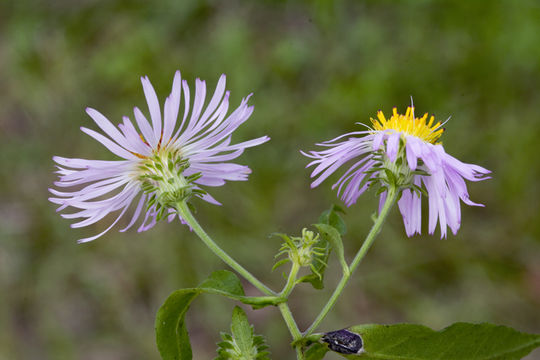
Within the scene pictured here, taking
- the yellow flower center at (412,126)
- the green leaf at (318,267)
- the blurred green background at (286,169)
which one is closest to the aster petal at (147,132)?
the green leaf at (318,267)

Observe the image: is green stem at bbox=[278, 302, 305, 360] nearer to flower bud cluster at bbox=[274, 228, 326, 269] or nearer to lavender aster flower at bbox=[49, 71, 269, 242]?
flower bud cluster at bbox=[274, 228, 326, 269]

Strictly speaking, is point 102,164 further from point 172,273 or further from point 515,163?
point 515,163

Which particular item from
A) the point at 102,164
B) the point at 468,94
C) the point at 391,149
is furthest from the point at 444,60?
the point at 102,164

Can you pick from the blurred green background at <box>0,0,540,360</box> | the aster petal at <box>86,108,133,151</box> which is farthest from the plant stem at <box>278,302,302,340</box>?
the blurred green background at <box>0,0,540,360</box>

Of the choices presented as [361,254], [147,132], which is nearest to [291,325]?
[361,254]

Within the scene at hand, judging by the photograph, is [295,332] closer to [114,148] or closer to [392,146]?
[392,146]

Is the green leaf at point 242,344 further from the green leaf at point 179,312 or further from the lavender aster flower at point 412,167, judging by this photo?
the lavender aster flower at point 412,167

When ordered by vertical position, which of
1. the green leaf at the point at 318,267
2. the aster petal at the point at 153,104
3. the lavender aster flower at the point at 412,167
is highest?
the aster petal at the point at 153,104
